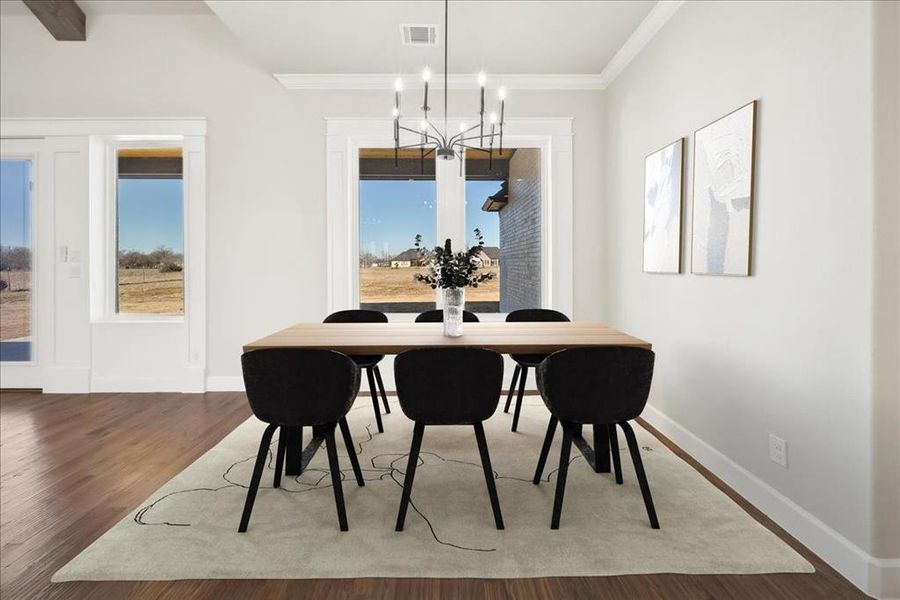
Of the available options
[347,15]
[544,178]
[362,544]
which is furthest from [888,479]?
[347,15]

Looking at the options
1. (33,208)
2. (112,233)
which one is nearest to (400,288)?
(112,233)

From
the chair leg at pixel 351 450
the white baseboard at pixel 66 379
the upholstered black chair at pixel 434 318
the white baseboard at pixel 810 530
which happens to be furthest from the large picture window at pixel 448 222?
the white baseboard at pixel 66 379

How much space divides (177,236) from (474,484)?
3.80 metres

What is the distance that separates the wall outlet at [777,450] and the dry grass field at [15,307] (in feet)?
19.5

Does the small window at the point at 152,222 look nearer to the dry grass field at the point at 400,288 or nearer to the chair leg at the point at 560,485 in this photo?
the dry grass field at the point at 400,288

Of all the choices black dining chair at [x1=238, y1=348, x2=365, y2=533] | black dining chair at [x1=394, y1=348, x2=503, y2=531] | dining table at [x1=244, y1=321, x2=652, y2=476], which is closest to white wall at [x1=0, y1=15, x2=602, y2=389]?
dining table at [x1=244, y1=321, x2=652, y2=476]

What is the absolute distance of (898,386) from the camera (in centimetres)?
168

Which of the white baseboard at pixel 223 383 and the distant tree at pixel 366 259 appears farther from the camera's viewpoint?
the distant tree at pixel 366 259

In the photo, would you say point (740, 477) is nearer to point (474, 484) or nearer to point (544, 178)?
point (474, 484)

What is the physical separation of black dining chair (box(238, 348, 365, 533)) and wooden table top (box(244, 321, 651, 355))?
24cm

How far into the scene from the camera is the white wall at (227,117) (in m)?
4.46

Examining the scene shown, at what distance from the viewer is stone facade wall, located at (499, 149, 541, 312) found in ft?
15.5

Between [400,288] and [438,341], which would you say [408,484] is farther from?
[400,288]

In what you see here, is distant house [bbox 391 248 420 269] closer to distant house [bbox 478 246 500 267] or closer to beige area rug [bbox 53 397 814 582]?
distant house [bbox 478 246 500 267]
